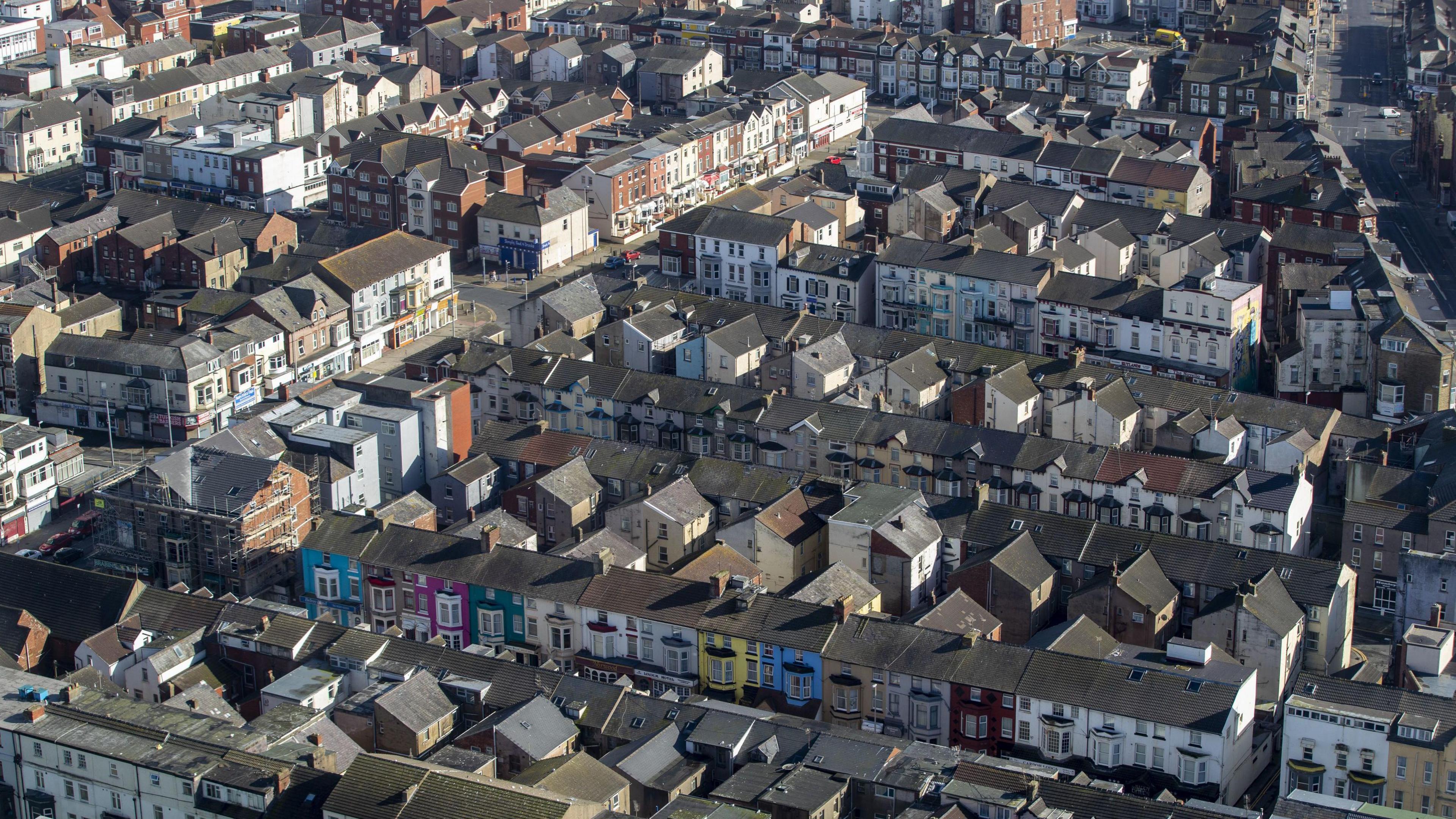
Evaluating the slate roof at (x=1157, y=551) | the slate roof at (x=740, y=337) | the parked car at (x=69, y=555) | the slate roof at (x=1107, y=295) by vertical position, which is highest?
the slate roof at (x=1107, y=295)

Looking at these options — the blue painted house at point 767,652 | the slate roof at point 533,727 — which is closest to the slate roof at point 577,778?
the slate roof at point 533,727

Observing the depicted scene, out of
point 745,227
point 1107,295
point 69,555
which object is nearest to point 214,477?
point 69,555

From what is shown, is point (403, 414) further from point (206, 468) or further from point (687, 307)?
point (687, 307)

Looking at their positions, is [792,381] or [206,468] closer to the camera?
[206,468]

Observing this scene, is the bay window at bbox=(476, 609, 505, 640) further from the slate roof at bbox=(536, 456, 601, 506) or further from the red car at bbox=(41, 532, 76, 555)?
the red car at bbox=(41, 532, 76, 555)

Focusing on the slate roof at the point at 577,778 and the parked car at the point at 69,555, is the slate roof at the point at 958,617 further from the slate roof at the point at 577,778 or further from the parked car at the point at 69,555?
the parked car at the point at 69,555

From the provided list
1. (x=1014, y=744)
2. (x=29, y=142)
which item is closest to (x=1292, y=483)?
(x=1014, y=744)

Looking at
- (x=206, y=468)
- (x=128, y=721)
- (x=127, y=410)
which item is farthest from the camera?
(x=127, y=410)
